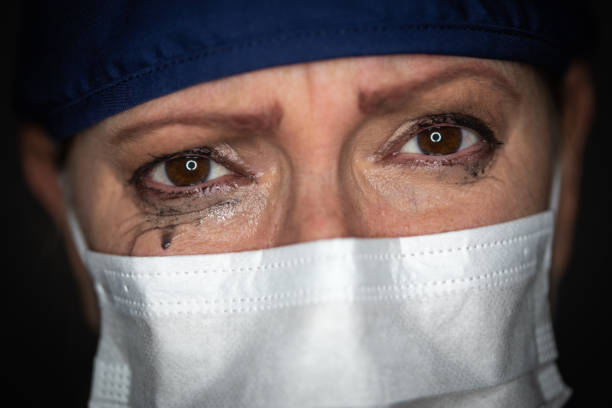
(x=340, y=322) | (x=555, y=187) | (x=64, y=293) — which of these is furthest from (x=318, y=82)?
(x=64, y=293)

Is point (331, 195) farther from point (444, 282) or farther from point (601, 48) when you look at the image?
point (601, 48)

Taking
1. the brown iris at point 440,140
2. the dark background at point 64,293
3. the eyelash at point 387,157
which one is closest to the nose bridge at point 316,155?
the eyelash at point 387,157

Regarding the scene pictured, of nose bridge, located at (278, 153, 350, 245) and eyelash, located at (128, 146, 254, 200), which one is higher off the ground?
eyelash, located at (128, 146, 254, 200)

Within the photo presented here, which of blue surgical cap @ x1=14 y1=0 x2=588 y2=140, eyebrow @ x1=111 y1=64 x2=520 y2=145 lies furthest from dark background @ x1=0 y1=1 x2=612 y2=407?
eyebrow @ x1=111 y1=64 x2=520 y2=145

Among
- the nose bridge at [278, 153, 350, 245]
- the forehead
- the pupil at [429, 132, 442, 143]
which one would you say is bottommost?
the nose bridge at [278, 153, 350, 245]

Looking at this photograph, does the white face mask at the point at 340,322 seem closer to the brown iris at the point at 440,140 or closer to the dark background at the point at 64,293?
the brown iris at the point at 440,140

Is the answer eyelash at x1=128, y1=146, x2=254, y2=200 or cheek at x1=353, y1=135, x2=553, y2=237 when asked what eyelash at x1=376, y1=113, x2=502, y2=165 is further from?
eyelash at x1=128, y1=146, x2=254, y2=200

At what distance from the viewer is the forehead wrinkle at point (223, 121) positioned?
1.05 m

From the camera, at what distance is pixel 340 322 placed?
1.08m

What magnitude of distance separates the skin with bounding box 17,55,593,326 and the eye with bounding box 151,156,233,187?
21mm

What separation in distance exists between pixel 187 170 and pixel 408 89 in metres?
0.47

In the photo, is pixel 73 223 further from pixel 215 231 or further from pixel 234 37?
pixel 234 37

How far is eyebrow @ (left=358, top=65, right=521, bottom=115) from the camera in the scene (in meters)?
1.05

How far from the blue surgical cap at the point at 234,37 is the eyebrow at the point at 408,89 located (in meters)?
0.03
